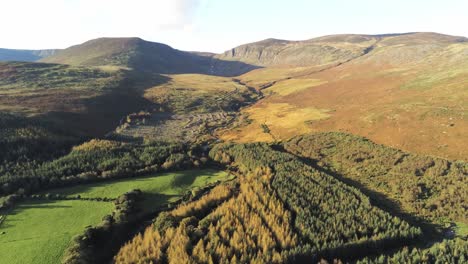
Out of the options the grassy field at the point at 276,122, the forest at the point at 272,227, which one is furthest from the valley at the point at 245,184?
the grassy field at the point at 276,122

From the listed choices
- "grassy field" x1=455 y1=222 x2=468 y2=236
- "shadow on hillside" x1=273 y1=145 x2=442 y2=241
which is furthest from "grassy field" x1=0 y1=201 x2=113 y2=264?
"grassy field" x1=455 y1=222 x2=468 y2=236

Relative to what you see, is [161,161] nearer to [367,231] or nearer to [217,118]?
[367,231]

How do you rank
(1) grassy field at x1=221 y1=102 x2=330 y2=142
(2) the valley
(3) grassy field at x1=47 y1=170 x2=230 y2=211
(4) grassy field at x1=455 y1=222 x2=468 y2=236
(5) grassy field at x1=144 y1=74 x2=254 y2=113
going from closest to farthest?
(2) the valley → (4) grassy field at x1=455 y1=222 x2=468 y2=236 → (3) grassy field at x1=47 y1=170 x2=230 y2=211 → (1) grassy field at x1=221 y1=102 x2=330 y2=142 → (5) grassy field at x1=144 y1=74 x2=254 y2=113

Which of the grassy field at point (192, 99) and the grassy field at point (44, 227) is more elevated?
the grassy field at point (192, 99)

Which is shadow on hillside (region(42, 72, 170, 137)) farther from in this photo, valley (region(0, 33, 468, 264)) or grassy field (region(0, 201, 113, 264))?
grassy field (region(0, 201, 113, 264))

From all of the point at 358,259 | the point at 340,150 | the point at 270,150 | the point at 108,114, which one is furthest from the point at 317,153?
the point at 108,114

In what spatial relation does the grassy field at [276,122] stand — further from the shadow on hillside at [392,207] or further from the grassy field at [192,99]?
the shadow on hillside at [392,207]
